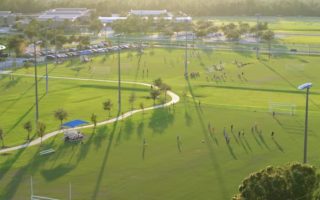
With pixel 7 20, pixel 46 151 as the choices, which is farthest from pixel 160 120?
pixel 7 20

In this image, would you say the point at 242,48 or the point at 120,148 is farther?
the point at 242,48

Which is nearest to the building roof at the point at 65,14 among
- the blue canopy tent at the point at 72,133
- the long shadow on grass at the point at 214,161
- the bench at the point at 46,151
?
the long shadow on grass at the point at 214,161

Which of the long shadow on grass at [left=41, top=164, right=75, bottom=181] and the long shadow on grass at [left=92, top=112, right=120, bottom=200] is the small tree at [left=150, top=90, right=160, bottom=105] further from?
the long shadow on grass at [left=41, top=164, right=75, bottom=181]

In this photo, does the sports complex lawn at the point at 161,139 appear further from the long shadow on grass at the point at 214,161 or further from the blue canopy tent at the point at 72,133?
the blue canopy tent at the point at 72,133

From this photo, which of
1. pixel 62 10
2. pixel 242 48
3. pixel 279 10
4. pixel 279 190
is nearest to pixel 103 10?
pixel 62 10

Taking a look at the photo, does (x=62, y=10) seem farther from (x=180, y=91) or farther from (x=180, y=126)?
(x=180, y=126)

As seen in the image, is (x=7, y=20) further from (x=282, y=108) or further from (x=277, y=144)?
(x=277, y=144)

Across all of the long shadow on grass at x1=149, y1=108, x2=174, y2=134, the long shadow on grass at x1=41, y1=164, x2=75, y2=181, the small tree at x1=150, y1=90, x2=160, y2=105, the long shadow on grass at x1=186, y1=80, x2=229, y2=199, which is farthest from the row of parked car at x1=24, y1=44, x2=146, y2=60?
the long shadow on grass at x1=41, y1=164, x2=75, y2=181
